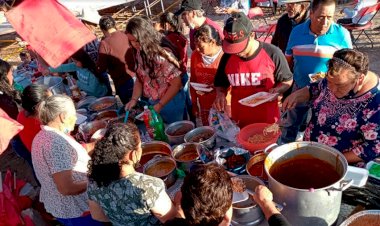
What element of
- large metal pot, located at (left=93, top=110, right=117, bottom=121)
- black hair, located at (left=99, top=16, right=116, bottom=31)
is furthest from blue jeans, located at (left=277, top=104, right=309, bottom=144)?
black hair, located at (left=99, top=16, right=116, bottom=31)

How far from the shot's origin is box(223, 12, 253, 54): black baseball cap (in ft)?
8.93

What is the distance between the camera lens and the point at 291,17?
4234mm

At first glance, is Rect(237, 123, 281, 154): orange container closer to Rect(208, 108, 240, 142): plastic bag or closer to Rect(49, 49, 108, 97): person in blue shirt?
Rect(208, 108, 240, 142): plastic bag

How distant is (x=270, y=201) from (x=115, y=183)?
854 mm

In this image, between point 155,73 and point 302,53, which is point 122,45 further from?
point 302,53

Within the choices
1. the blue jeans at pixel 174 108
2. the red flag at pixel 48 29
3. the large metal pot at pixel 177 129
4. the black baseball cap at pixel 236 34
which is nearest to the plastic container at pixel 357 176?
the black baseball cap at pixel 236 34

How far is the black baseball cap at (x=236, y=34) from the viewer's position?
8.93ft

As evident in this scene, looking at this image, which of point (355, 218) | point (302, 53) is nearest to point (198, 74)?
point (302, 53)

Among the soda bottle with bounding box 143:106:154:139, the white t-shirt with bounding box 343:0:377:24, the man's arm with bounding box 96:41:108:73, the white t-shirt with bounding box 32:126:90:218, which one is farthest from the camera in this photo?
the white t-shirt with bounding box 343:0:377:24

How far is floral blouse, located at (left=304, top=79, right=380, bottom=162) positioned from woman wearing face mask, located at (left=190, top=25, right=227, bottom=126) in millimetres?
1146

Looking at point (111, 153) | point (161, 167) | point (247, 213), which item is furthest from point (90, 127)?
point (247, 213)

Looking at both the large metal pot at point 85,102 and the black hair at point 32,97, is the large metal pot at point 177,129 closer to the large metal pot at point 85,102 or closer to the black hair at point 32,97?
the black hair at point 32,97

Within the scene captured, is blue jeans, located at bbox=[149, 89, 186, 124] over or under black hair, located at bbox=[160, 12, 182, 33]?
under

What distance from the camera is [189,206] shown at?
1.61m
